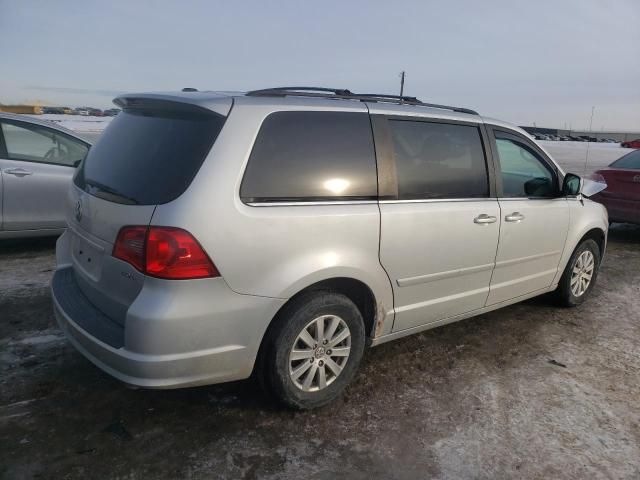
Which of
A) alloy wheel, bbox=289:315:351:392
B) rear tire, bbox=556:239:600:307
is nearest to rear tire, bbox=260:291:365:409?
alloy wheel, bbox=289:315:351:392

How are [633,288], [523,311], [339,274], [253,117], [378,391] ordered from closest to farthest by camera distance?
1. [253,117]
2. [339,274]
3. [378,391]
4. [523,311]
5. [633,288]

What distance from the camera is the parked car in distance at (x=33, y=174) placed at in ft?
18.1

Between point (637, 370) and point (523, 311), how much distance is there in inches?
47.1

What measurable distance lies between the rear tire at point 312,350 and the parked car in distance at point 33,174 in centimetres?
381

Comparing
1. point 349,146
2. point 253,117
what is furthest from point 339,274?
point 253,117

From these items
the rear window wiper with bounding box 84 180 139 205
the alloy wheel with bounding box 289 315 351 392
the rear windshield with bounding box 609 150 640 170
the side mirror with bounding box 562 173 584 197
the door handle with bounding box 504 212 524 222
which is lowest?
the alloy wheel with bounding box 289 315 351 392

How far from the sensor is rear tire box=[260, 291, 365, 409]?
9.02ft

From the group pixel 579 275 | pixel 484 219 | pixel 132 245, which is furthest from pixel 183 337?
pixel 579 275

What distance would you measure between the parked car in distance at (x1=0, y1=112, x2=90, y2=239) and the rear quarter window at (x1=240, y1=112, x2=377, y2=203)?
3706 millimetres

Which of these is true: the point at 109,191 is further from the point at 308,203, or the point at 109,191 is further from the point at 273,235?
the point at 308,203

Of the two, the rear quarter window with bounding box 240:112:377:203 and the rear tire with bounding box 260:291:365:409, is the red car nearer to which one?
the rear quarter window with bounding box 240:112:377:203

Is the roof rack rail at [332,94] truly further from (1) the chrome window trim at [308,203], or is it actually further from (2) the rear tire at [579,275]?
(2) the rear tire at [579,275]

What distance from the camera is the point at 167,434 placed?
8.88ft

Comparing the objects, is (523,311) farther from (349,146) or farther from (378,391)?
(349,146)
